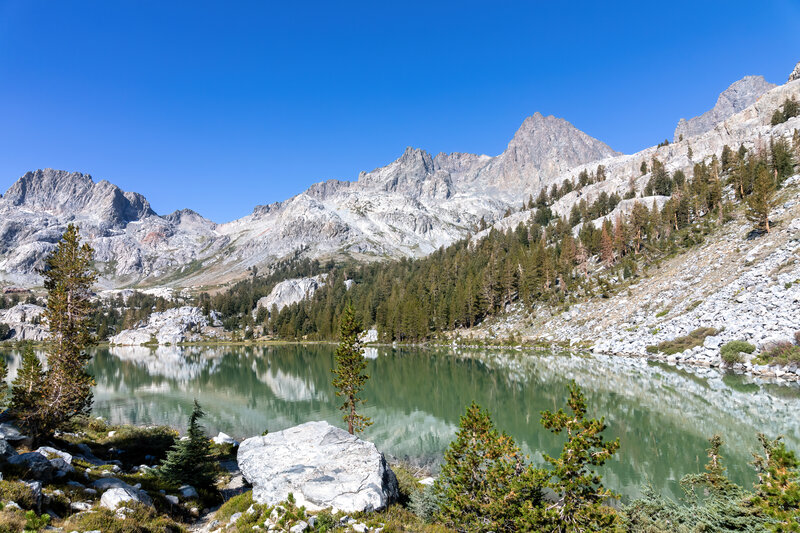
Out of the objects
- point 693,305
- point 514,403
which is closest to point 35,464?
point 514,403

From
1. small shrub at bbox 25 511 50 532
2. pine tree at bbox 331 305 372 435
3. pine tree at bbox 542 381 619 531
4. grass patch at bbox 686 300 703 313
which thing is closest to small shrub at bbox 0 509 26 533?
small shrub at bbox 25 511 50 532

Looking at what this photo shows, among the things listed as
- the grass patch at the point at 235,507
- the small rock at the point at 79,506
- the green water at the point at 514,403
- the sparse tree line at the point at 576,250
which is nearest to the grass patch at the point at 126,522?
the small rock at the point at 79,506

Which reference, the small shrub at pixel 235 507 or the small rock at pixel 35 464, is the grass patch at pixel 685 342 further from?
the small rock at pixel 35 464

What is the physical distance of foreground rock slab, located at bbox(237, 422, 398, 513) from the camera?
15315mm

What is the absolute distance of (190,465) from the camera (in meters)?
21.1

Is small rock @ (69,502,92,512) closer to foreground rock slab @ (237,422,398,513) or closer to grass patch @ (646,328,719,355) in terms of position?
foreground rock slab @ (237,422,398,513)

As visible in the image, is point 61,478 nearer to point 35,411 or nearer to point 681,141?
point 35,411

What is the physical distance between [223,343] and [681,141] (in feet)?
749

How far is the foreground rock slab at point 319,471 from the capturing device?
50.2 feet

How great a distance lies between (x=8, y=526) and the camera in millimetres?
10328

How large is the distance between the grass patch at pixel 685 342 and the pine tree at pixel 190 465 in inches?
2570

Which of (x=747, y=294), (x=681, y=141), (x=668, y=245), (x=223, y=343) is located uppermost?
(x=681, y=141)

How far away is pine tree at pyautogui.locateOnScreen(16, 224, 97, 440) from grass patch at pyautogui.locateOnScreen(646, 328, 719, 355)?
237ft

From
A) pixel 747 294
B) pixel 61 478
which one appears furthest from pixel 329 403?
pixel 747 294
